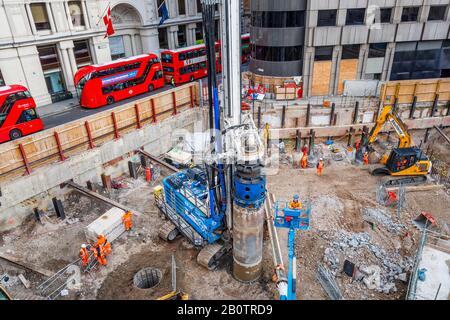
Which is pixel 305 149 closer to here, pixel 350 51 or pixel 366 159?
pixel 366 159

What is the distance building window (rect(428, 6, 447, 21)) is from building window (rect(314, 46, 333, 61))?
8.93 metres

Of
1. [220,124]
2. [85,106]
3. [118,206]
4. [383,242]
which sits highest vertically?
[220,124]

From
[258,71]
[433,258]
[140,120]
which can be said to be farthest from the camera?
[258,71]

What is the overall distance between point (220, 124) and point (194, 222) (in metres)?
4.82

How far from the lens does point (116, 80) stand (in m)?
27.8

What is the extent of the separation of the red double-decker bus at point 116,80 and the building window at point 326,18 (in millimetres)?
14879

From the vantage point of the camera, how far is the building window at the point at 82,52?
31484mm

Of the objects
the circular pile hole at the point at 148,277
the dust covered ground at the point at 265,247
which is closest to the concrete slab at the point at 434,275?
the dust covered ground at the point at 265,247

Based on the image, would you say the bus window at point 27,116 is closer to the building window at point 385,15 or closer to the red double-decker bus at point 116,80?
the red double-decker bus at point 116,80

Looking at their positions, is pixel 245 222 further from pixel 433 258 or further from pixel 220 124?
pixel 433 258

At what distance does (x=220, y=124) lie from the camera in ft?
42.9

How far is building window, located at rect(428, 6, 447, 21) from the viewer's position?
29.3m

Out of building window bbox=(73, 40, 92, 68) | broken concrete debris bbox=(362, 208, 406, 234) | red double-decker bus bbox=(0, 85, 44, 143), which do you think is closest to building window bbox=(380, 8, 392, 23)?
broken concrete debris bbox=(362, 208, 406, 234)

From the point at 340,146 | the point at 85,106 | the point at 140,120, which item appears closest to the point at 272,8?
the point at 340,146
